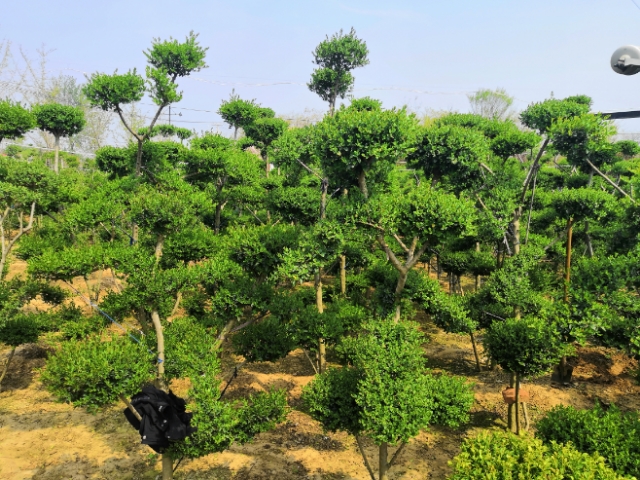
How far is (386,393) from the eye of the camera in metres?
5.45

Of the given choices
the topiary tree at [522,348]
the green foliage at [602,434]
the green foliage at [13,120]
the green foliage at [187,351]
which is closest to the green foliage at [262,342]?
the green foliage at [187,351]

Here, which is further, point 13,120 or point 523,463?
point 13,120

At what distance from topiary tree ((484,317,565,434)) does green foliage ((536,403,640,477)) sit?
1055mm

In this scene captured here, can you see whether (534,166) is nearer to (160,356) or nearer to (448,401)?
(448,401)

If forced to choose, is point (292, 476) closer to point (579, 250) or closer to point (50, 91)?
point (579, 250)

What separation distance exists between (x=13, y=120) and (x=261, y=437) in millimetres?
10919

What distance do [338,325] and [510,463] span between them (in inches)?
217

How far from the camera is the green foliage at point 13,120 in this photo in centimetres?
1125

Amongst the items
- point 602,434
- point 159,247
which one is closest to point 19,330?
point 159,247

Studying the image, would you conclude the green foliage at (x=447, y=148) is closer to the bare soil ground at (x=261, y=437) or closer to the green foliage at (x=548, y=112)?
the green foliage at (x=548, y=112)

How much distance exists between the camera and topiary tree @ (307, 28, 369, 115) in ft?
50.3

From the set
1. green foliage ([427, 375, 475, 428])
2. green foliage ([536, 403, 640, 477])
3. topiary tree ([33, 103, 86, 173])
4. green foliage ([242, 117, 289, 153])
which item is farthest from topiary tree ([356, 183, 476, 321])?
topiary tree ([33, 103, 86, 173])

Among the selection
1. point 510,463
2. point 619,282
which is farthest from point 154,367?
point 619,282

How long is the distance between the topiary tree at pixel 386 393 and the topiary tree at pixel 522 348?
75.8 inches
